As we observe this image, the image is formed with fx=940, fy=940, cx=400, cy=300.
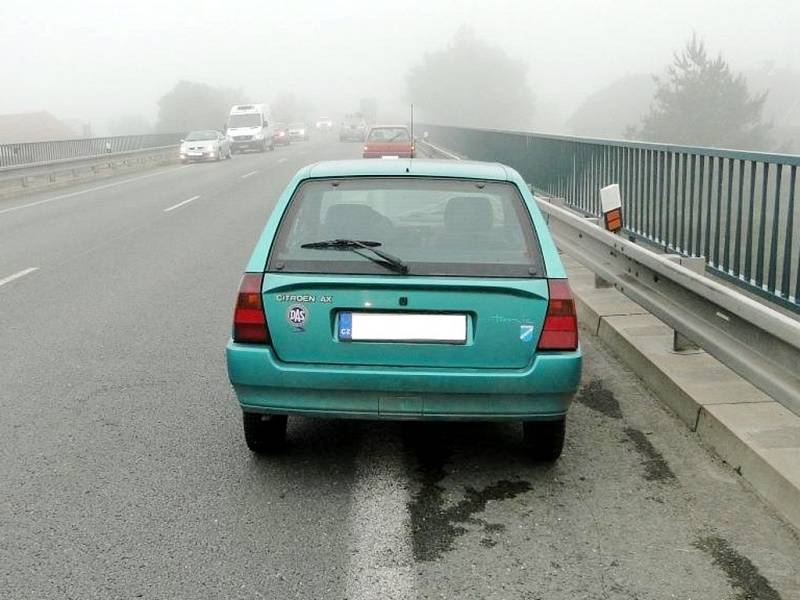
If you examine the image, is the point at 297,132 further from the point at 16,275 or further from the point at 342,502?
the point at 342,502

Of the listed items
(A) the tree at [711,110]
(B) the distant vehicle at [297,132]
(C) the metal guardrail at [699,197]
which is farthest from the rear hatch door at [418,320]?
(B) the distant vehicle at [297,132]

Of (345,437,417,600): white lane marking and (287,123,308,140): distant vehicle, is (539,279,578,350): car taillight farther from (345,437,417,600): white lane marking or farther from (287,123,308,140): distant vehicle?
(287,123,308,140): distant vehicle

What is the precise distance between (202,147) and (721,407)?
36.5 metres

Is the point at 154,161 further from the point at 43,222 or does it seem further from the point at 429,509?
the point at 429,509

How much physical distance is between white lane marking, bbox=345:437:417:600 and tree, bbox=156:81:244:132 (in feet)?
452

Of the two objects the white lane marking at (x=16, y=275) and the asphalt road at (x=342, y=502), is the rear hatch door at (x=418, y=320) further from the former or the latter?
the white lane marking at (x=16, y=275)

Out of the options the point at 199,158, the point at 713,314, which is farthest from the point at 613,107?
the point at 713,314

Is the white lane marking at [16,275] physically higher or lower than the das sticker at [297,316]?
lower

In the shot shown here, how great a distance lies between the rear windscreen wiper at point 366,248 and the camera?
4.01m

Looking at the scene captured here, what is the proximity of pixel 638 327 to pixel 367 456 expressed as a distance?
8.85 feet

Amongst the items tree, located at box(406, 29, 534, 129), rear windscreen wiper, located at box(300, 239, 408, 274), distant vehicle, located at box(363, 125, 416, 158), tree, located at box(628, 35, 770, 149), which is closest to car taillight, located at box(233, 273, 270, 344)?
rear windscreen wiper, located at box(300, 239, 408, 274)

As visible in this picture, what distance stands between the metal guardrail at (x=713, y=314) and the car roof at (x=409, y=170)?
1161mm

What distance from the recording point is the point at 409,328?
156 inches

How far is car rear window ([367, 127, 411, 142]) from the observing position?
93.9 feet
